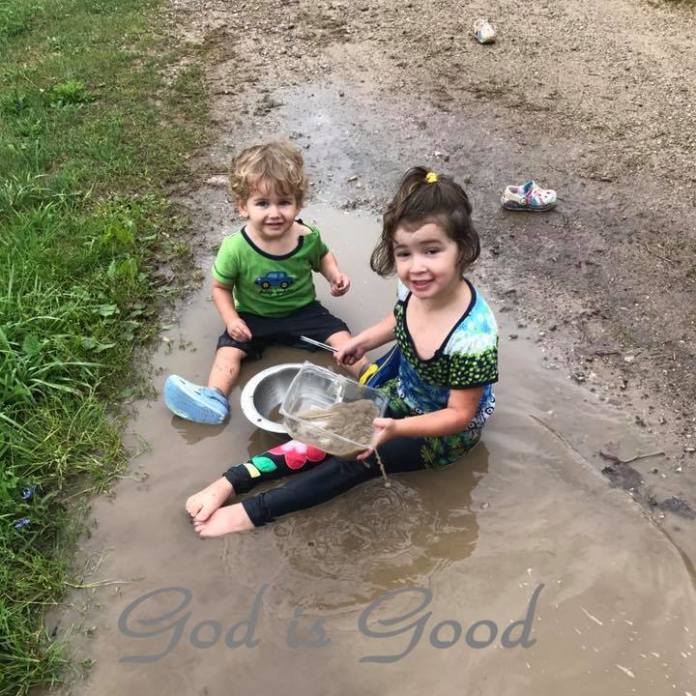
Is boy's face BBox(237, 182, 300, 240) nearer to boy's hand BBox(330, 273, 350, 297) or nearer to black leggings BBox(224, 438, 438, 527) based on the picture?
boy's hand BBox(330, 273, 350, 297)

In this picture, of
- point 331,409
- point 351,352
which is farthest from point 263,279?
point 331,409

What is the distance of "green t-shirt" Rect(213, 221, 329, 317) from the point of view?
3096mm

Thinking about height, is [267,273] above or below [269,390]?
Result: above

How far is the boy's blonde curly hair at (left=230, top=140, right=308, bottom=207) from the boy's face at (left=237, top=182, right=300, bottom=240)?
0.02 m

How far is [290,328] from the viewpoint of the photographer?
10.7ft

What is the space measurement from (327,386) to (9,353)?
4.35 ft

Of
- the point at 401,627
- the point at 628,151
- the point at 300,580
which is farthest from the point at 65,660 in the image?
the point at 628,151

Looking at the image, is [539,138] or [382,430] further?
[539,138]

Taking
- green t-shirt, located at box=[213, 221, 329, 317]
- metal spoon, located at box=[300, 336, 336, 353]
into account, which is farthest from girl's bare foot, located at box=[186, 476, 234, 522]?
green t-shirt, located at box=[213, 221, 329, 317]

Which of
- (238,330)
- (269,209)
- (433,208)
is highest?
(433,208)

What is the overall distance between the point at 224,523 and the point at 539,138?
335cm

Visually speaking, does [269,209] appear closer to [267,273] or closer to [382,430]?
[267,273]

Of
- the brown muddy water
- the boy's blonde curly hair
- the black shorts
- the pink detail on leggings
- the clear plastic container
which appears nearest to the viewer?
the brown muddy water

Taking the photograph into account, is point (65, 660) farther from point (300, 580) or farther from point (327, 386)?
point (327, 386)
